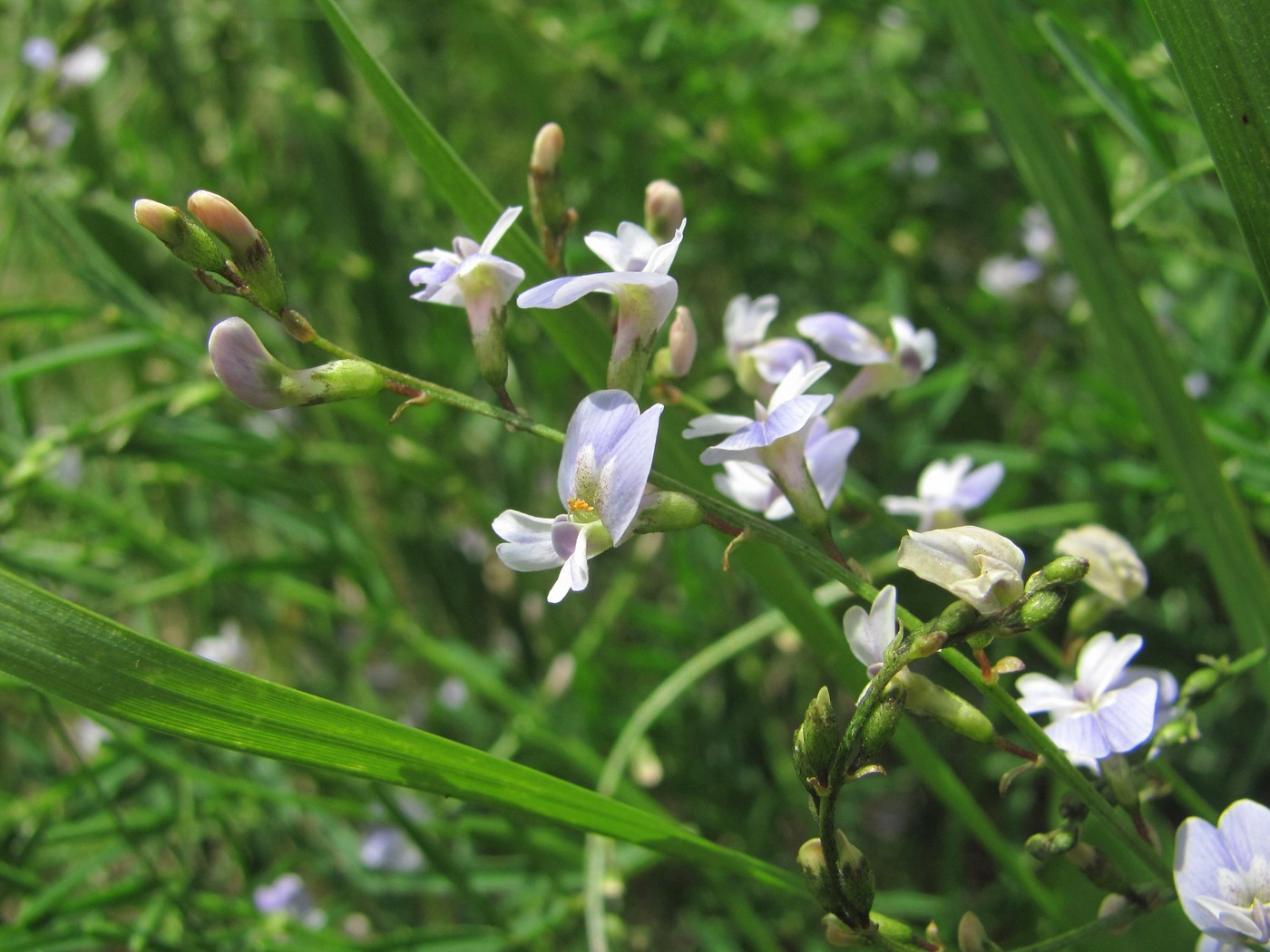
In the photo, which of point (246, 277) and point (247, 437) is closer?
point (246, 277)

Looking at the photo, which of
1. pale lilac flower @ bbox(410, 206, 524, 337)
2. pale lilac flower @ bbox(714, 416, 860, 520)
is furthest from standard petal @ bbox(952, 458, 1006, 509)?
pale lilac flower @ bbox(410, 206, 524, 337)

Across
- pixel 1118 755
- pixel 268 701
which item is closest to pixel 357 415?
pixel 268 701

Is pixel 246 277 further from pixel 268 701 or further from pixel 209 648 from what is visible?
pixel 209 648

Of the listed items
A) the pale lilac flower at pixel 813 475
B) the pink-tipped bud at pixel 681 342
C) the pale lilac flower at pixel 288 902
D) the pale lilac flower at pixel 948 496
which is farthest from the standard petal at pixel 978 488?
the pale lilac flower at pixel 288 902

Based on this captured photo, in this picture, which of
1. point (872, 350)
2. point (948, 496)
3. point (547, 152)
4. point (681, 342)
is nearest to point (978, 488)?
point (948, 496)

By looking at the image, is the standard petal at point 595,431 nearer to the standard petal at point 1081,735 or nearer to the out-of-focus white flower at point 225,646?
the standard petal at point 1081,735

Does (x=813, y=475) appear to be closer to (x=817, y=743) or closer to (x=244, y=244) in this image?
(x=817, y=743)
